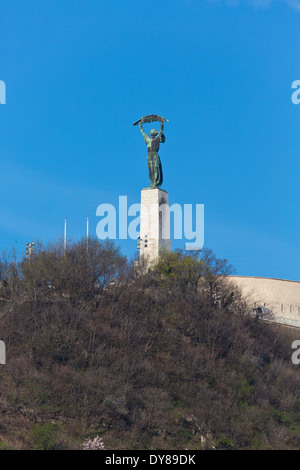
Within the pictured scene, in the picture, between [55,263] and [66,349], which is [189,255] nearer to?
[55,263]

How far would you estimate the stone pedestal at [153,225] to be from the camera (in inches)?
1886

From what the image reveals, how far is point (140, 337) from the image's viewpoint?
3594 cm

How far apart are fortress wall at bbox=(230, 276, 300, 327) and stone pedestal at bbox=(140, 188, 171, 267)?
646 cm

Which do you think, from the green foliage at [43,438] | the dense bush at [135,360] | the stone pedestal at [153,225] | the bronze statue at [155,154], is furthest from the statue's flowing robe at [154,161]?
the green foliage at [43,438]

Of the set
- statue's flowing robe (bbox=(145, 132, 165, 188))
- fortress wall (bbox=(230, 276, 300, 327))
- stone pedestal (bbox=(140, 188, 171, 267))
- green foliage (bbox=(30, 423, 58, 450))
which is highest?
statue's flowing robe (bbox=(145, 132, 165, 188))

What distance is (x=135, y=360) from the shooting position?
3384 centimetres

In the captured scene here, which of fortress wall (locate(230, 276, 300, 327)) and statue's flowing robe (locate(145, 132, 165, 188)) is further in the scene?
fortress wall (locate(230, 276, 300, 327))

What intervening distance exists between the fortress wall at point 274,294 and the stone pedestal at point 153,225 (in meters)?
6.46

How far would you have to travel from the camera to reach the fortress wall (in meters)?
50.6

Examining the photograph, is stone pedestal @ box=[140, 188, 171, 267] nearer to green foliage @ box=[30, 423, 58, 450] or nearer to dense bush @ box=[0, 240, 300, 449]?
dense bush @ box=[0, 240, 300, 449]

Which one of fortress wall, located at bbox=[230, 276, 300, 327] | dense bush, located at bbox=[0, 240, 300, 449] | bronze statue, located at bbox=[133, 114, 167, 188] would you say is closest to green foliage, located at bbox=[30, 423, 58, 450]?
dense bush, located at bbox=[0, 240, 300, 449]

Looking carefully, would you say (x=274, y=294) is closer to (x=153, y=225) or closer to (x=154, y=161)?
(x=153, y=225)
